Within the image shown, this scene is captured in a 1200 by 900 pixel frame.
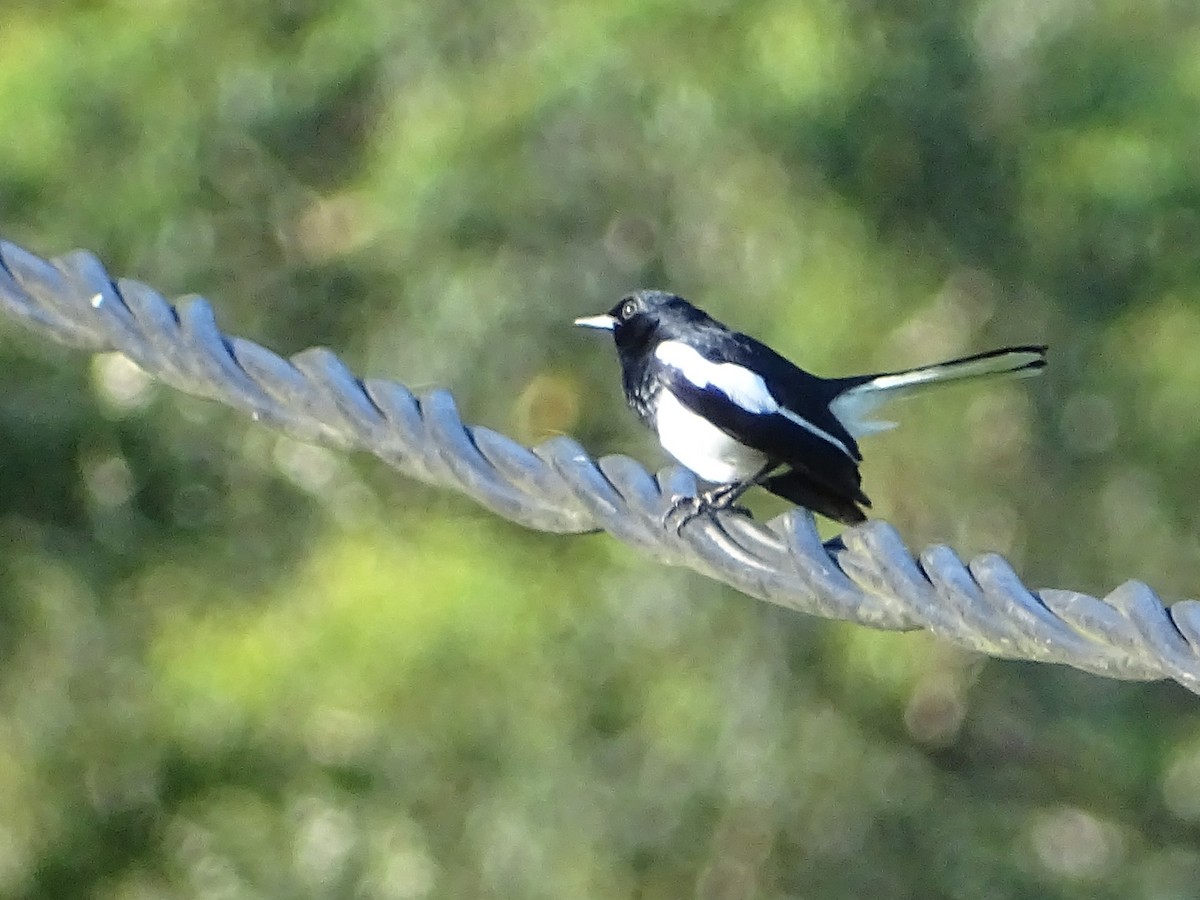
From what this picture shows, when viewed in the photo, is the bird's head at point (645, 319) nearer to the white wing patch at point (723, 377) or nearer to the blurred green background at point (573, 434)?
the white wing patch at point (723, 377)

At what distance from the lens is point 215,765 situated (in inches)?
184

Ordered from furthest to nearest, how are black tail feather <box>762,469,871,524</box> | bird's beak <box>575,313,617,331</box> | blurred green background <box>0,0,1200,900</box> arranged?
blurred green background <box>0,0,1200,900</box> < bird's beak <box>575,313,617,331</box> < black tail feather <box>762,469,871,524</box>

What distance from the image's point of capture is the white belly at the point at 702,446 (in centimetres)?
291

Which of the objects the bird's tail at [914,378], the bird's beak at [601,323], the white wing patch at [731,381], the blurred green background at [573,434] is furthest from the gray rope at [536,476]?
the blurred green background at [573,434]

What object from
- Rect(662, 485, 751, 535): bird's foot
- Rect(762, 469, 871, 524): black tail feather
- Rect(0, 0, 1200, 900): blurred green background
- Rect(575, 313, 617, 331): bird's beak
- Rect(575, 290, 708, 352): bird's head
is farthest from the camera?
Rect(0, 0, 1200, 900): blurred green background

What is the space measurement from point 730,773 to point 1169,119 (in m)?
1.97

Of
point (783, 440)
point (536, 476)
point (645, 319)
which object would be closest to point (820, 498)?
point (783, 440)

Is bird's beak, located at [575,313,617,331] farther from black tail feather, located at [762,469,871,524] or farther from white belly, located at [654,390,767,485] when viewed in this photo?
black tail feather, located at [762,469,871,524]

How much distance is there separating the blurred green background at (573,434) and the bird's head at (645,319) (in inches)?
41.2

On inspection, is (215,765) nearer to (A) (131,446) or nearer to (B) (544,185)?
(A) (131,446)

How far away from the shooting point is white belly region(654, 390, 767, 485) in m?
2.91

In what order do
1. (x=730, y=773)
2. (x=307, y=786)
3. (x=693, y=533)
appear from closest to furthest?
(x=693, y=533) < (x=730, y=773) < (x=307, y=786)

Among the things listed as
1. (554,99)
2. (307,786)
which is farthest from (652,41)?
(307,786)

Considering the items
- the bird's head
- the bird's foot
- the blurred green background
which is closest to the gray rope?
the bird's foot
